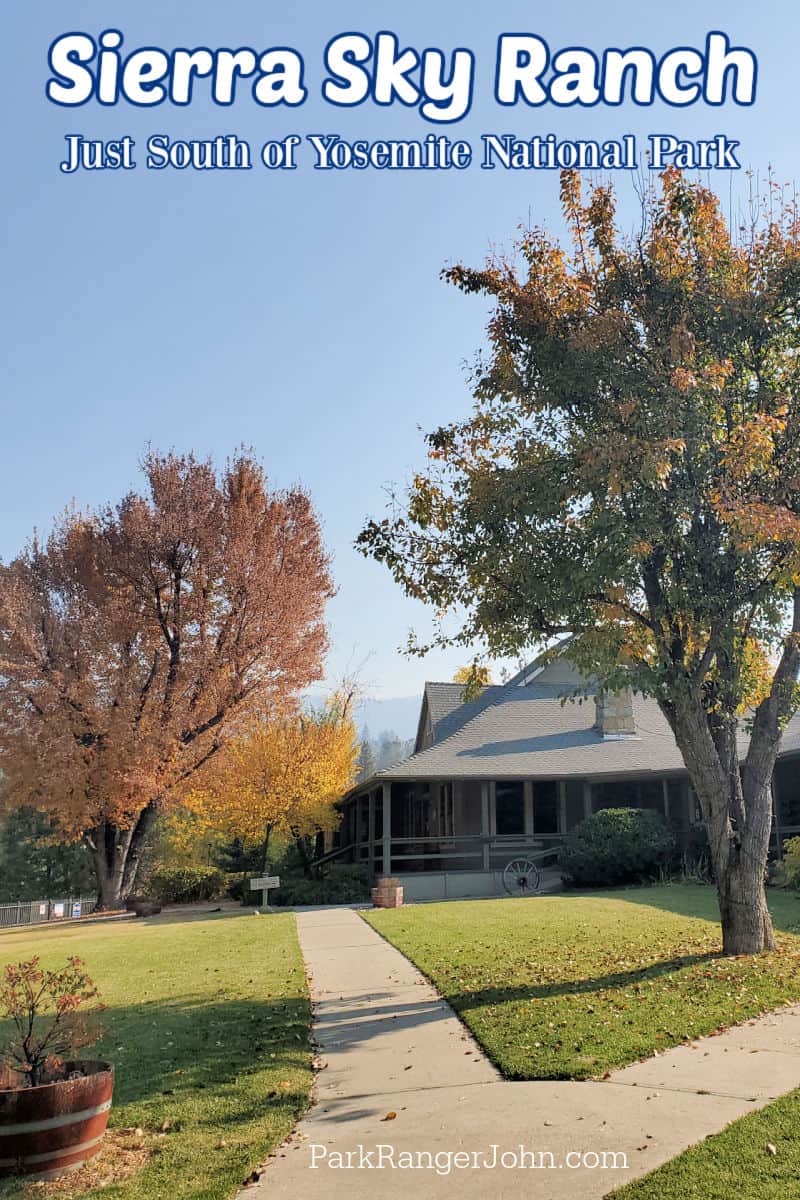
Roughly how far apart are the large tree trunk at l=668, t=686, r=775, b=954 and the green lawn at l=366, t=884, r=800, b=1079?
1.31 feet

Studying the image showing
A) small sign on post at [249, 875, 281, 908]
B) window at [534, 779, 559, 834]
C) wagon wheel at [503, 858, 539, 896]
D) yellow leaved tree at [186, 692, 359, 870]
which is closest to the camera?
small sign on post at [249, 875, 281, 908]

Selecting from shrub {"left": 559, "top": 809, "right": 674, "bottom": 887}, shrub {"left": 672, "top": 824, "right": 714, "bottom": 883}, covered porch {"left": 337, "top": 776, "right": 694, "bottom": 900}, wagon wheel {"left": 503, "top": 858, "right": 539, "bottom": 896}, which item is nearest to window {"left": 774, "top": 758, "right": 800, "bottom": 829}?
shrub {"left": 672, "top": 824, "right": 714, "bottom": 883}

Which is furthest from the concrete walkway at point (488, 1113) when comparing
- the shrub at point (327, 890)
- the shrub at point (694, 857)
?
the shrub at point (327, 890)

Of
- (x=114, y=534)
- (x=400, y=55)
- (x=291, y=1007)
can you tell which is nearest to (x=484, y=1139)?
(x=291, y=1007)

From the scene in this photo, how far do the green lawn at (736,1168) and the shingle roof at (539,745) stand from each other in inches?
702

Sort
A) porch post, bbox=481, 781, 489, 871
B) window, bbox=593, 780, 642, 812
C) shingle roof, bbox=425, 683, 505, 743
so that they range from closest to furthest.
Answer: porch post, bbox=481, 781, 489, 871, window, bbox=593, 780, 642, 812, shingle roof, bbox=425, 683, 505, 743

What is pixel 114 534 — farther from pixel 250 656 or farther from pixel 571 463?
pixel 571 463

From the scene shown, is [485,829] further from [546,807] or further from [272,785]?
[272,785]

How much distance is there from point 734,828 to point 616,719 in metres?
17.4

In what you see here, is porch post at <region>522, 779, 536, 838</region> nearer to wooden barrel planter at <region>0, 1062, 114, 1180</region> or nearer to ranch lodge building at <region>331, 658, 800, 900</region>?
ranch lodge building at <region>331, 658, 800, 900</region>

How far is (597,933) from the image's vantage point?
13.6 metres

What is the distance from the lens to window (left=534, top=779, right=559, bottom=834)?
2803 cm

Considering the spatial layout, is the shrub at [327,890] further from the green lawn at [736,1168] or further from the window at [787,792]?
the green lawn at [736,1168]

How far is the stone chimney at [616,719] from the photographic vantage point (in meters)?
28.1
